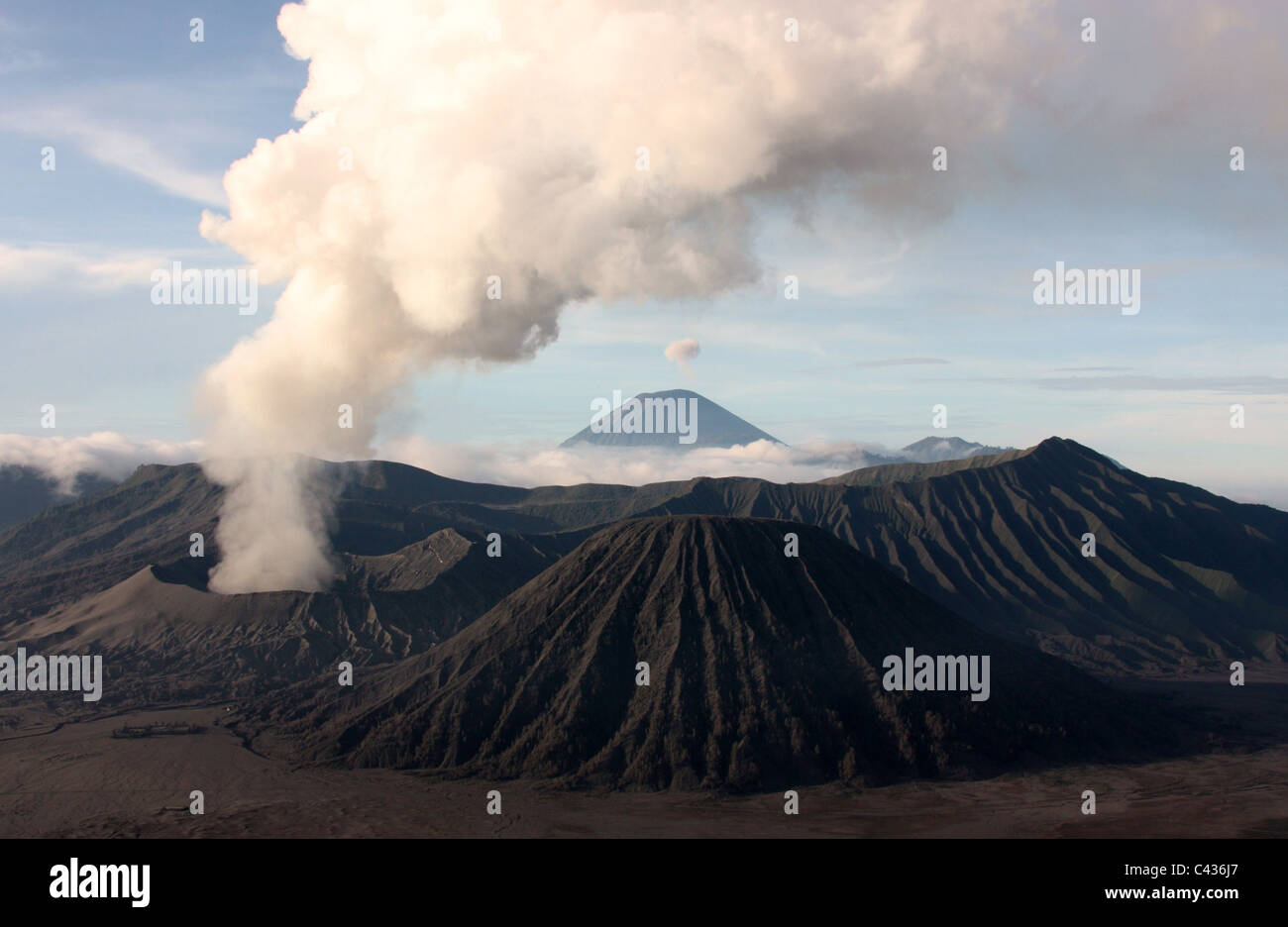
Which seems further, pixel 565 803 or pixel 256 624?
pixel 256 624

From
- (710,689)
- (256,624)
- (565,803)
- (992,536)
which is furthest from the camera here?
(992,536)

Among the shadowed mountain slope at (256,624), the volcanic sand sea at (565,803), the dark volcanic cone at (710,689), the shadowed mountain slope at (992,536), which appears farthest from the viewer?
the shadowed mountain slope at (992,536)

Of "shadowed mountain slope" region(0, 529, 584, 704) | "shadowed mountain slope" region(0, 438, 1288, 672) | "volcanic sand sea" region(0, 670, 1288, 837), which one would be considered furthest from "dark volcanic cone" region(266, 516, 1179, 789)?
"shadowed mountain slope" region(0, 438, 1288, 672)

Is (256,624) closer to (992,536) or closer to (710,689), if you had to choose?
(710,689)

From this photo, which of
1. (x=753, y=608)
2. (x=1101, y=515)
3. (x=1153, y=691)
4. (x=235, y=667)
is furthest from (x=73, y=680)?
(x=1101, y=515)

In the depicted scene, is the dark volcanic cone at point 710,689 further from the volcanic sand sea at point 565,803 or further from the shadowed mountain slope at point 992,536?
the shadowed mountain slope at point 992,536

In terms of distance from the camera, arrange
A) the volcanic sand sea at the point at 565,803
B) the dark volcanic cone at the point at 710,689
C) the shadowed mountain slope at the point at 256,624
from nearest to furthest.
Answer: the volcanic sand sea at the point at 565,803
the dark volcanic cone at the point at 710,689
the shadowed mountain slope at the point at 256,624

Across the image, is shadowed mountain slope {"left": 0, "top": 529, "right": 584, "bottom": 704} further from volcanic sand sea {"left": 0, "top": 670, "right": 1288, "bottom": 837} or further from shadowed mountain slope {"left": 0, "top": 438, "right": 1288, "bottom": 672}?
volcanic sand sea {"left": 0, "top": 670, "right": 1288, "bottom": 837}

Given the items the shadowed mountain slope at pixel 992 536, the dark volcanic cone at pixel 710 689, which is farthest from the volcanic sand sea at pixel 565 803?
the shadowed mountain slope at pixel 992 536

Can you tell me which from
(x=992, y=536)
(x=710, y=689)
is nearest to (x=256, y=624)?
(x=710, y=689)
